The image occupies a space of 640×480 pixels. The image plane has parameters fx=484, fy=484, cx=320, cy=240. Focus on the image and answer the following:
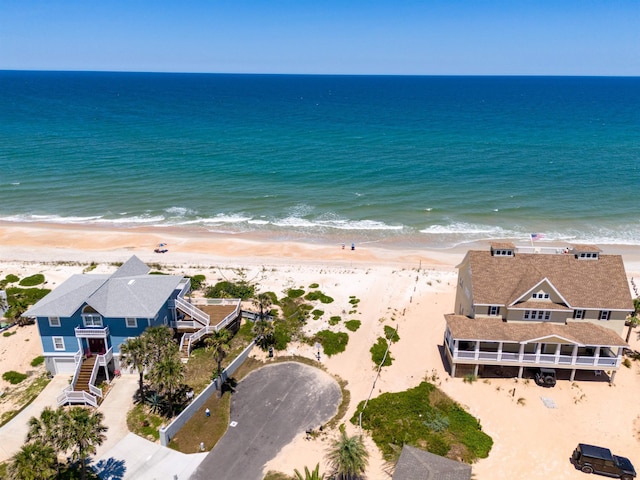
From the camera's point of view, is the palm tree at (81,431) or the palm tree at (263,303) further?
the palm tree at (263,303)

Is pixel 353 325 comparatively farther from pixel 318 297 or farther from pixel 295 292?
pixel 295 292

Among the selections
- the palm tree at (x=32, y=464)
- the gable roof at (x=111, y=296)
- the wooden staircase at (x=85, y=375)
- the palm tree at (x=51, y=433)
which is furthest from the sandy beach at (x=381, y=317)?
the palm tree at (x=32, y=464)

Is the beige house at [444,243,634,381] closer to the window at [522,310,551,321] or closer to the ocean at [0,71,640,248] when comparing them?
the window at [522,310,551,321]

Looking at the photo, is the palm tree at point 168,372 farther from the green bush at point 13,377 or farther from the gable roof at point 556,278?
the gable roof at point 556,278

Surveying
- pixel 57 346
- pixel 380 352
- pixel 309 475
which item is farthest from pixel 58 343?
pixel 380 352

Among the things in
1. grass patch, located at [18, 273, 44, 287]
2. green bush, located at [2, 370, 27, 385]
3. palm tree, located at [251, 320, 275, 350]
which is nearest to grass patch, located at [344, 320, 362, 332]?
palm tree, located at [251, 320, 275, 350]

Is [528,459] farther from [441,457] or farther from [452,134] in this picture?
[452,134]
